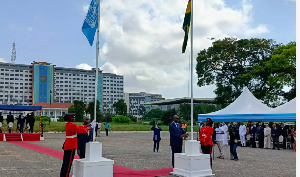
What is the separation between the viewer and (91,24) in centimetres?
894

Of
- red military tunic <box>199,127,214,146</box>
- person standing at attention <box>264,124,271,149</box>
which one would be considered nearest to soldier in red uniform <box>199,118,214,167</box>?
red military tunic <box>199,127,214,146</box>

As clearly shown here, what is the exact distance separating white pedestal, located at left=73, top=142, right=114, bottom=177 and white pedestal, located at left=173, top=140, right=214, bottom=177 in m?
2.31

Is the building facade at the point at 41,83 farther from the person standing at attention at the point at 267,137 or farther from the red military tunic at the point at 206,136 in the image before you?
the red military tunic at the point at 206,136

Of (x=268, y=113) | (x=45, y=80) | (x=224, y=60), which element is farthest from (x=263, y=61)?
(x=45, y=80)

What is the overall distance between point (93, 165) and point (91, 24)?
381 cm

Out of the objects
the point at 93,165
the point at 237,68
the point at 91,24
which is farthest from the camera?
the point at 237,68

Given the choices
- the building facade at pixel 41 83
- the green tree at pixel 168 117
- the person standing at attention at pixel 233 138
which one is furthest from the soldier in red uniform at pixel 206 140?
the building facade at pixel 41 83

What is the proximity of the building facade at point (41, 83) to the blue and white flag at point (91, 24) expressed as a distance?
5362 inches

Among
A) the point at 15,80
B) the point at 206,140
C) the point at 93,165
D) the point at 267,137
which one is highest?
the point at 15,80

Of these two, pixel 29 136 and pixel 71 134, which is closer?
pixel 71 134

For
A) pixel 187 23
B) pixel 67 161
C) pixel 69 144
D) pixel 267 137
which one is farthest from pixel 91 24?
pixel 267 137

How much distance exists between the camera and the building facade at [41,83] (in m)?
143

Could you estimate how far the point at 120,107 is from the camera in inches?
3637

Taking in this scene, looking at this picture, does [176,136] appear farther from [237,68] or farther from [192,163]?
[237,68]
